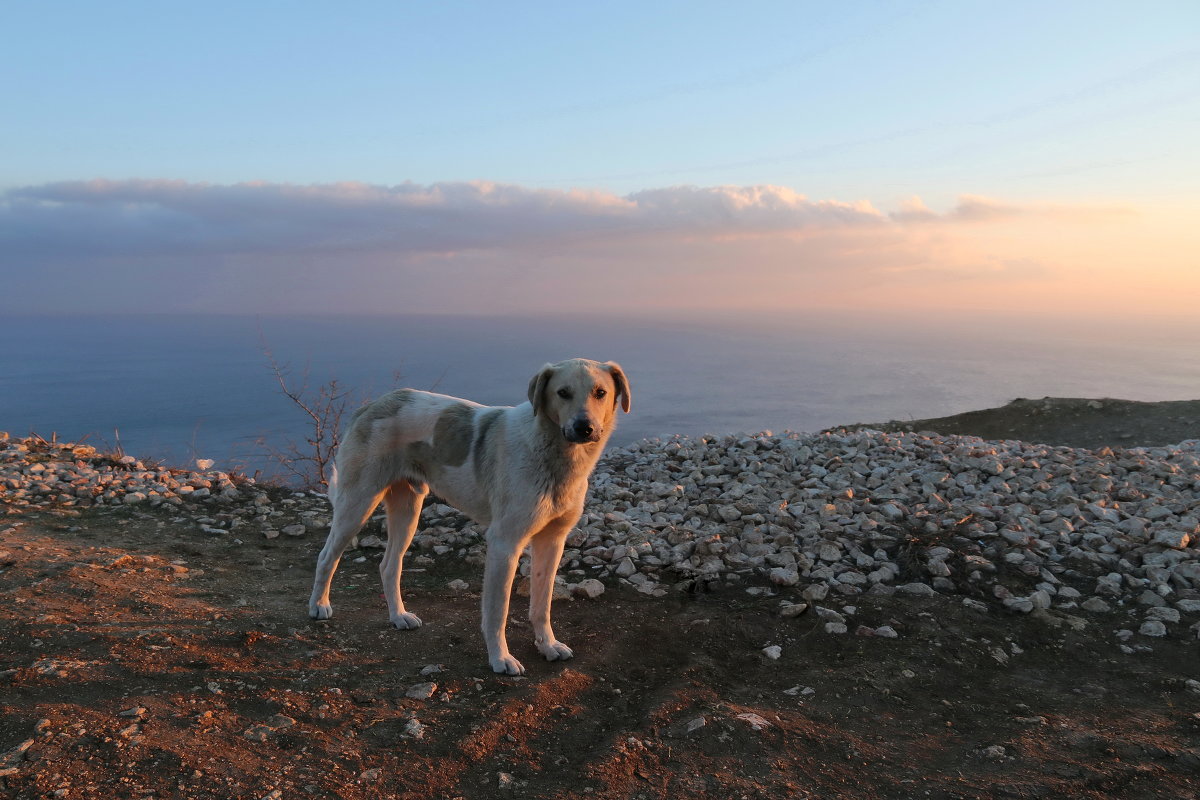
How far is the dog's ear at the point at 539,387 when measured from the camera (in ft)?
15.0

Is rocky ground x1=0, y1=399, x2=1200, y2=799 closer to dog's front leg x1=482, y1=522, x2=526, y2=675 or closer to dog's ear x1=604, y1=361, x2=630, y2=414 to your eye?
dog's front leg x1=482, y1=522, x2=526, y2=675

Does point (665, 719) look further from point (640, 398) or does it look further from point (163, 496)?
point (640, 398)

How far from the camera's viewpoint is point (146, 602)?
533 centimetres

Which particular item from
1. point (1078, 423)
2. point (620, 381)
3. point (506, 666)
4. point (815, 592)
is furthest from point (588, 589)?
point (1078, 423)

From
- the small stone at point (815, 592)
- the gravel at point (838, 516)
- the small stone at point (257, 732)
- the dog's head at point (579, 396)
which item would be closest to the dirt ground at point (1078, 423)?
the gravel at point (838, 516)

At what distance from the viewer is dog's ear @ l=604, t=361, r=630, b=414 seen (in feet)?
15.5

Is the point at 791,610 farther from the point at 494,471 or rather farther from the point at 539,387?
the point at 539,387

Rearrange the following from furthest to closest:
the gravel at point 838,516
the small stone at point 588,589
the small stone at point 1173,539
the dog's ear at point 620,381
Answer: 1. the small stone at point 1173,539
2. the gravel at point 838,516
3. the small stone at point 588,589
4. the dog's ear at point 620,381

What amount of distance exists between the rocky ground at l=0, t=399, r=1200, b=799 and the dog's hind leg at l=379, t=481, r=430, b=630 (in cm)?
21

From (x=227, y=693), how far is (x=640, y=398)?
113 ft

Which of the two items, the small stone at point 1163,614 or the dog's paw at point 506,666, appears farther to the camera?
the small stone at point 1163,614

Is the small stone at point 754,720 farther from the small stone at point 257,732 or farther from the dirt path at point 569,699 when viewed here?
the small stone at point 257,732

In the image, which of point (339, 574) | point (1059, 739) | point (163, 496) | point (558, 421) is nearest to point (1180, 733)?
point (1059, 739)

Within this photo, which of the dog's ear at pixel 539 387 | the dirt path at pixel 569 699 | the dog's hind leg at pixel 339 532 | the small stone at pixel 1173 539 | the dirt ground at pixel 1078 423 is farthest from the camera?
the dirt ground at pixel 1078 423
